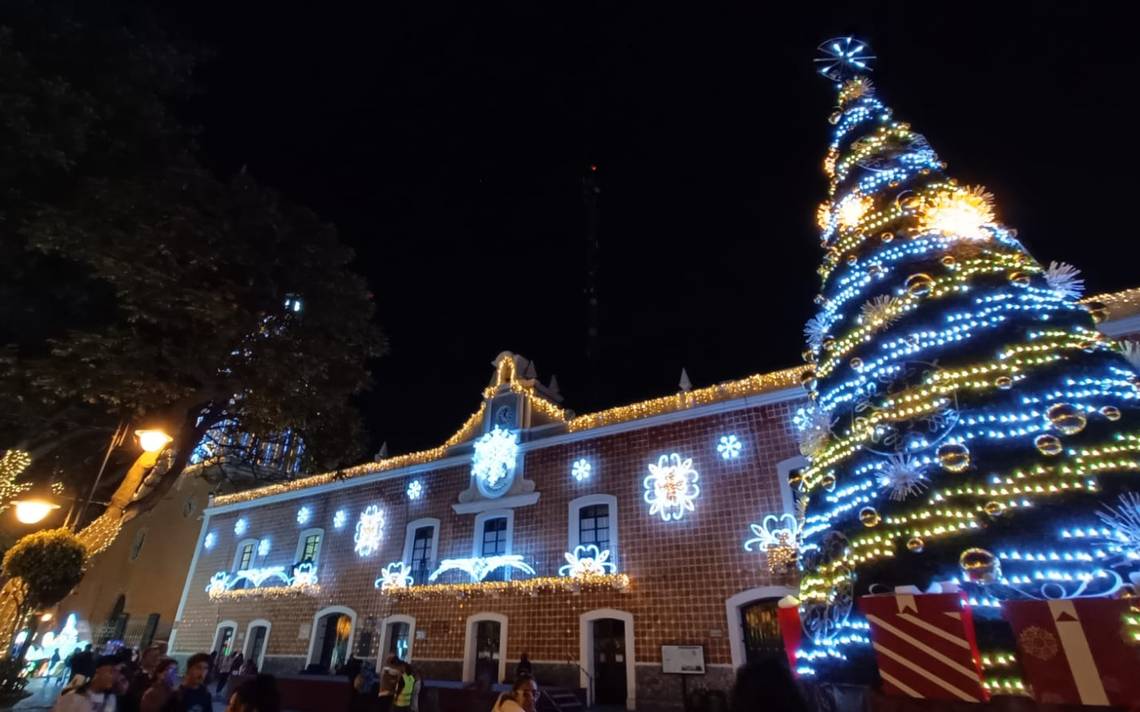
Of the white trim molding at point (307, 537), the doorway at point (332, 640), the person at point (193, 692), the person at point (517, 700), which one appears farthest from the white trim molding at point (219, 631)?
the person at point (517, 700)

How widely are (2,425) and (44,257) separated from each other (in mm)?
2975

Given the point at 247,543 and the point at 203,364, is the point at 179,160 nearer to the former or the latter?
the point at 203,364

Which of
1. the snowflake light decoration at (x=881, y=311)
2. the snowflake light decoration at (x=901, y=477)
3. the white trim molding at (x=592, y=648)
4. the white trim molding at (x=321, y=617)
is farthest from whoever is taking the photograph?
the white trim molding at (x=321, y=617)

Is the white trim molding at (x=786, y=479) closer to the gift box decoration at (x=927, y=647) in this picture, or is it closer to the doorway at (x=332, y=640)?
the gift box decoration at (x=927, y=647)

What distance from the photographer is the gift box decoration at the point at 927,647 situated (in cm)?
296

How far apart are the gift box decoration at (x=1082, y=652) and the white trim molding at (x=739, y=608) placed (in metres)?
9.09

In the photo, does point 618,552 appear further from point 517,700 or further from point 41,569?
point 41,569

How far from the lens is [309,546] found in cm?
1969

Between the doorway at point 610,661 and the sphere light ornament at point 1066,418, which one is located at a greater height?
the sphere light ornament at point 1066,418

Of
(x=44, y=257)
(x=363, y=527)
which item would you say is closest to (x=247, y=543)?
(x=363, y=527)

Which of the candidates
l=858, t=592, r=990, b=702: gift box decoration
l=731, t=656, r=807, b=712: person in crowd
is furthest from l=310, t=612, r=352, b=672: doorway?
l=731, t=656, r=807, b=712: person in crowd

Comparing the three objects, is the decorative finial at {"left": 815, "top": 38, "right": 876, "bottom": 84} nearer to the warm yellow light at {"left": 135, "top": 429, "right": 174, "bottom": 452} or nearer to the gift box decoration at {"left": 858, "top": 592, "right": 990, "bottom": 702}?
the gift box decoration at {"left": 858, "top": 592, "right": 990, "bottom": 702}

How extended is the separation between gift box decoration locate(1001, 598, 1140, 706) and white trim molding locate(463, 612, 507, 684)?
523 inches

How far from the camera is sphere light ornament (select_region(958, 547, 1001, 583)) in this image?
11.8ft
